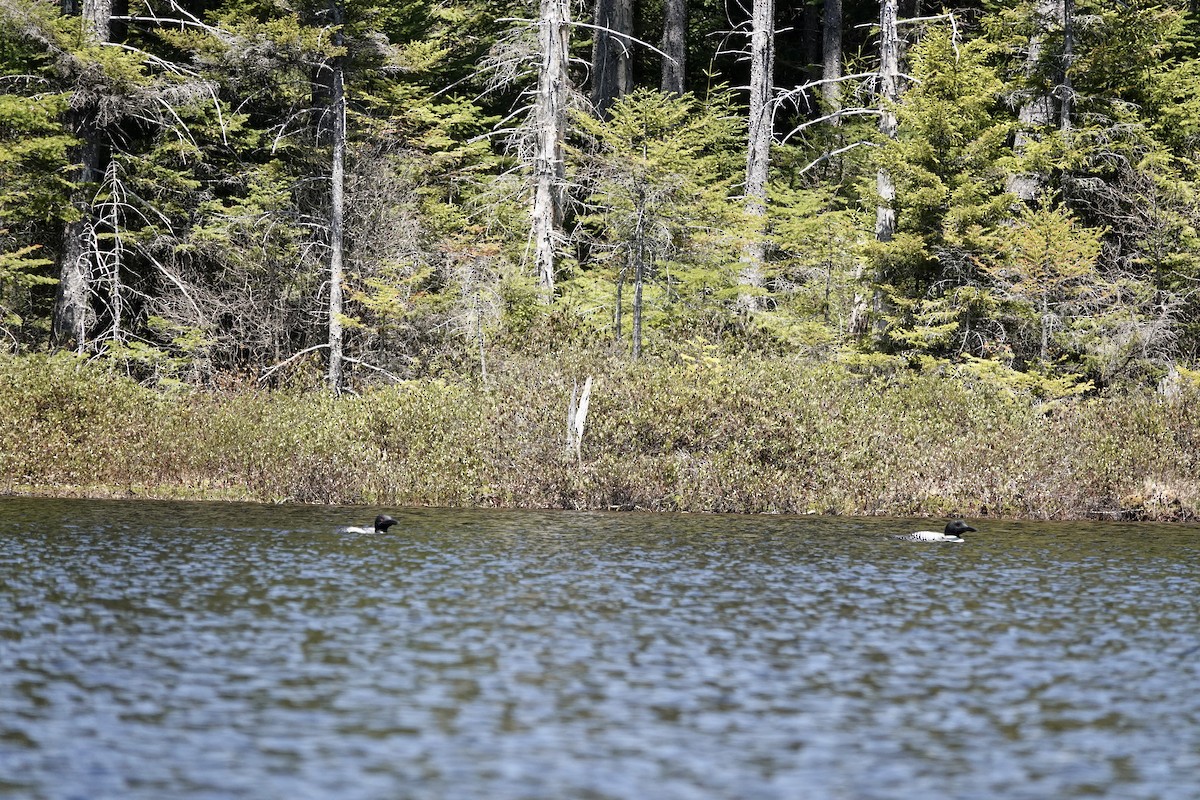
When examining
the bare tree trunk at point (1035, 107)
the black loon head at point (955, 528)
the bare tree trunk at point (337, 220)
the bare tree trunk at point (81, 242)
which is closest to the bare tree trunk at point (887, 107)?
the bare tree trunk at point (1035, 107)

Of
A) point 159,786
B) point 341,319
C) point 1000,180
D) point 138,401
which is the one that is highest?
point 1000,180

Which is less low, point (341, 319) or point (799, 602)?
point (341, 319)

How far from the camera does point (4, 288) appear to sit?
3388cm

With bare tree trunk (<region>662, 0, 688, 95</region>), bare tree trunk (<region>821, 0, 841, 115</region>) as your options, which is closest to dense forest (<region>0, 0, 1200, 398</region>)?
bare tree trunk (<region>662, 0, 688, 95</region>)

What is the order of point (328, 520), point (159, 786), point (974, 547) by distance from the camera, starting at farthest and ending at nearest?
point (328, 520) < point (974, 547) < point (159, 786)

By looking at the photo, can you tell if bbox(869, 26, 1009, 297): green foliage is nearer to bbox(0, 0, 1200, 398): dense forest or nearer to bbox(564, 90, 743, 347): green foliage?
bbox(0, 0, 1200, 398): dense forest

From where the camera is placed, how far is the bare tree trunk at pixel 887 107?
105ft

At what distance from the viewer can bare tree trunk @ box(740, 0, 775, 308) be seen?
34875 millimetres

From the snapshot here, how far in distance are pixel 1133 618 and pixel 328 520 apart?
1291cm

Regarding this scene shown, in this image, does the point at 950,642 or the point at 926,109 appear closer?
the point at 950,642

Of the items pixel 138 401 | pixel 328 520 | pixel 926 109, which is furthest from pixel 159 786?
pixel 926 109

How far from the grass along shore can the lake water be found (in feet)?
16.8

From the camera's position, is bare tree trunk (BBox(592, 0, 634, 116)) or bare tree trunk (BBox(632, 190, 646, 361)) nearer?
bare tree trunk (BBox(632, 190, 646, 361))

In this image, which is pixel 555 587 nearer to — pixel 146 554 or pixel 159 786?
pixel 146 554
